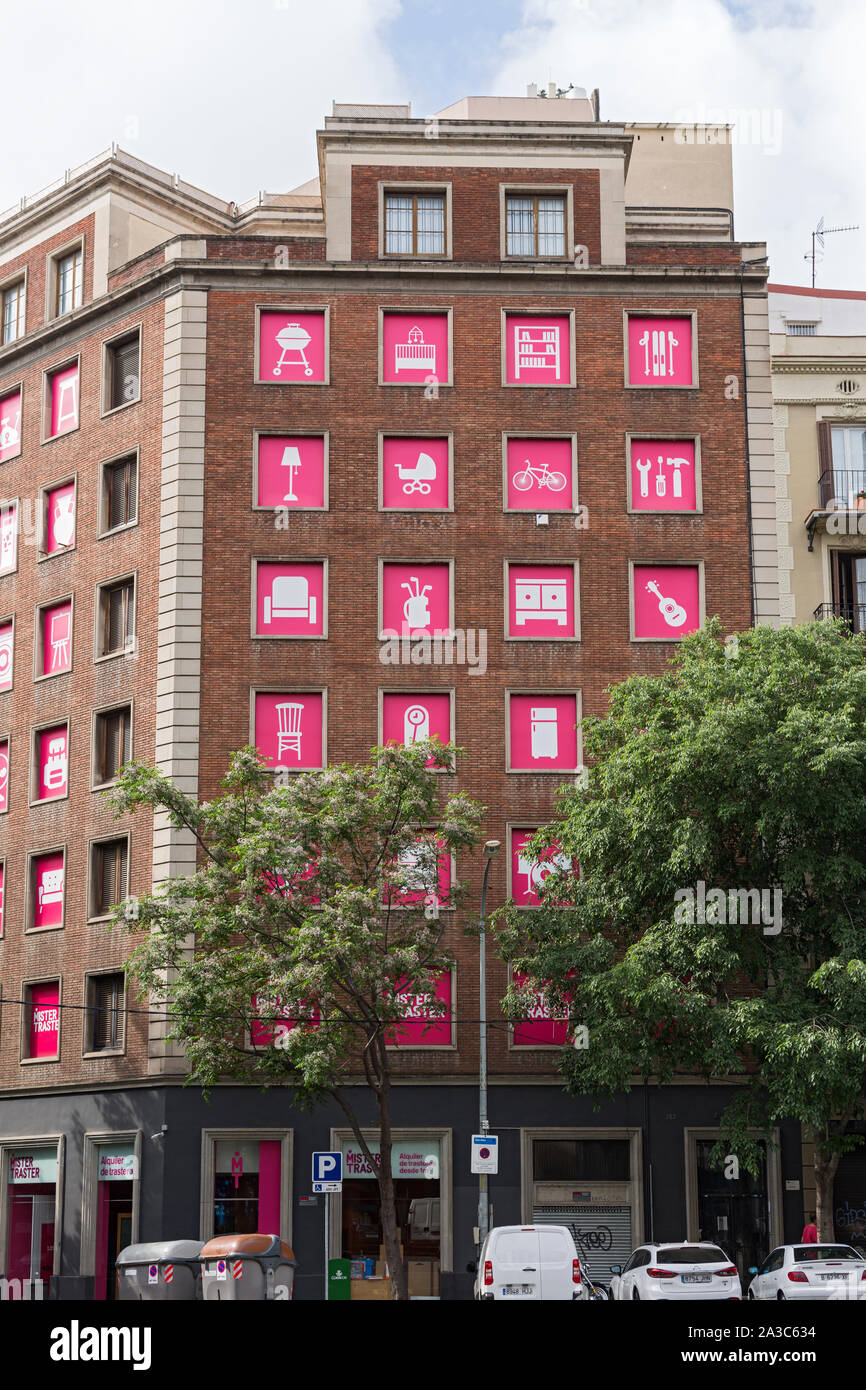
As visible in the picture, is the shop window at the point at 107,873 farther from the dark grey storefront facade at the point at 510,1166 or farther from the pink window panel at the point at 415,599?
the pink window panel at the point at 415,599

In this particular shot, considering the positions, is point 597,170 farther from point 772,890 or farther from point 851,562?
point 772,890

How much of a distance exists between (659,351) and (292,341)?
31.9ft

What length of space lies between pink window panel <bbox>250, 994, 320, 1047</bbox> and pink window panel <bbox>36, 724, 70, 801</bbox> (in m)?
10.5

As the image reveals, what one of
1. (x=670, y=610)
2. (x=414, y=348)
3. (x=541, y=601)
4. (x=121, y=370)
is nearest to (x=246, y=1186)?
(x=541, y=601)

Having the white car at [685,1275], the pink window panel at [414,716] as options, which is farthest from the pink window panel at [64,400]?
the white car at [685,1275]

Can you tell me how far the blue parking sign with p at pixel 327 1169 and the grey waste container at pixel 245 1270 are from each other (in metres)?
4.18

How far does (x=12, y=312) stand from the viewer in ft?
157

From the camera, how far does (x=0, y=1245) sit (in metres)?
39.4

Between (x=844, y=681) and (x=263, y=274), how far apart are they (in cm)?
2025

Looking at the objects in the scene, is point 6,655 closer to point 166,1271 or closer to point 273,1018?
point 273,1018

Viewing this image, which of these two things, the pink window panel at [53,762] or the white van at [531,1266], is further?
the pink window panel at [53,762]

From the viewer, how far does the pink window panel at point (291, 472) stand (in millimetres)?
40375

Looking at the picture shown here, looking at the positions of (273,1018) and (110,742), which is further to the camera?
(110,742)
